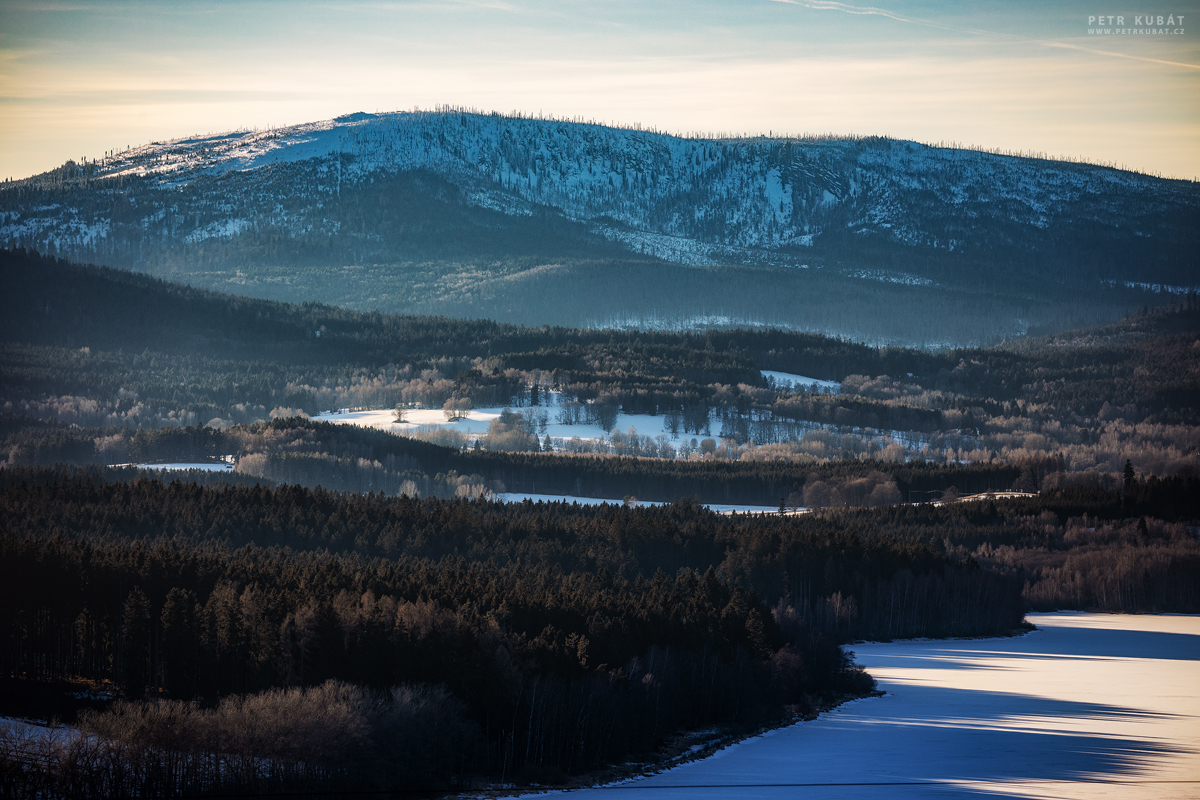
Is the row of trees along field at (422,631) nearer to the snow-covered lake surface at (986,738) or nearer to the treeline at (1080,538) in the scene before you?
the snow-covered lake surface at (986,738)

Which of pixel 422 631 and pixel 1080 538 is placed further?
pixel 1080 538

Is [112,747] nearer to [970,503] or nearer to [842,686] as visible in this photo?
[842,686]

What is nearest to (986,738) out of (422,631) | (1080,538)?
(422,631)

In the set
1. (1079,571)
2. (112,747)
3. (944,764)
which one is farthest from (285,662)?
(1079,571)

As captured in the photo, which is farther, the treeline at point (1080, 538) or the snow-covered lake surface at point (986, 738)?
the treeline at point (1080, 538)

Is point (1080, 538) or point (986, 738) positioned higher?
point (986, 738)

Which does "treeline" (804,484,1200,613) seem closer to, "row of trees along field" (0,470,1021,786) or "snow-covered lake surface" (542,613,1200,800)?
"snow-covered lake surface" (542,613,1200,800)

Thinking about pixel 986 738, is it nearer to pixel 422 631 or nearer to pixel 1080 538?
pixel 422 631

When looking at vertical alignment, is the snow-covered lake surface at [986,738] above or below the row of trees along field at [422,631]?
below

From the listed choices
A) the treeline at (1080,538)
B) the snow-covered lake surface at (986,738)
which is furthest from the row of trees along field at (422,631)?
the treeline at (1080,538)
